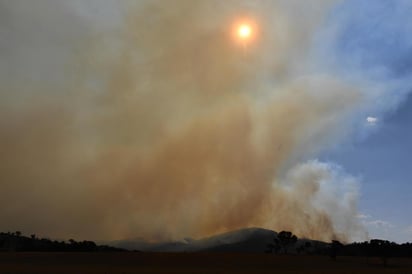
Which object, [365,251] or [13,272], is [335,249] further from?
[13,272]

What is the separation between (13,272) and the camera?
100 m

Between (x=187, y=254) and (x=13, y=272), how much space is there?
9628cm

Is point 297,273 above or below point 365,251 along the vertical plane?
below

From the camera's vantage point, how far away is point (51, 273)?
10319 centimetres

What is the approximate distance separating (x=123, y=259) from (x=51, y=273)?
6509cm

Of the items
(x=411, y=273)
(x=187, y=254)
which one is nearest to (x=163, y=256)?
(x=187, y=254)

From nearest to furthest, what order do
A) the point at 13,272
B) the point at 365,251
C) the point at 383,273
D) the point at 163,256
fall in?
the point at 13,272 < the point at 383,273 < the point at 163,256 < the point at 365,251

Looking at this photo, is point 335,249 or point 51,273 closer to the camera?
point 51,273

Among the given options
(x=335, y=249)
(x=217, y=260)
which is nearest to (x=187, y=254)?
(x=217, y=260)

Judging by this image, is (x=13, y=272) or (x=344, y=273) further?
(x=344, y=273)

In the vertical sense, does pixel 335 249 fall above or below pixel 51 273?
above

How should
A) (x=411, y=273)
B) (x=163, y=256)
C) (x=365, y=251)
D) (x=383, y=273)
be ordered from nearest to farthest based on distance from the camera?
1. (x=411, y=273)
2. (x=383, y=273)
3. (x=163, y=256)
4. (x=365, y=251)

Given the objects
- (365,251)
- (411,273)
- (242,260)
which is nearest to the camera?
(411,273)

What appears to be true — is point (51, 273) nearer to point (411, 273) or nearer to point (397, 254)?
point (411, 273)
